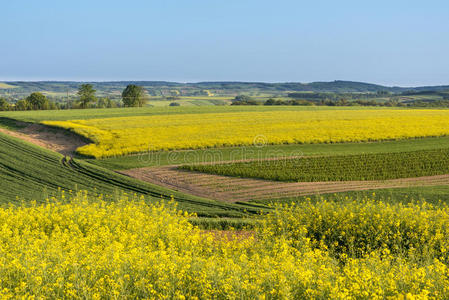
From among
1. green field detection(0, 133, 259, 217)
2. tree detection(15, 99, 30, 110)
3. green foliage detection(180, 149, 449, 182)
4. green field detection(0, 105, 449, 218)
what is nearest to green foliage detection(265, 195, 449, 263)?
green field detection(0, 105, 449, 218)

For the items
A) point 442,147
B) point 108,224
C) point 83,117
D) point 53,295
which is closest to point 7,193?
point 108,224

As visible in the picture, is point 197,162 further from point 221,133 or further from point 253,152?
point 221,133

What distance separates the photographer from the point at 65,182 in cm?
3133

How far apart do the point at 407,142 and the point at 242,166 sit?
77.1 ft

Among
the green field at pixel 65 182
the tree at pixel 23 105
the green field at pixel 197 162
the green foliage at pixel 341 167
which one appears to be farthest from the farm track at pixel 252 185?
the tree at pixel 23 105

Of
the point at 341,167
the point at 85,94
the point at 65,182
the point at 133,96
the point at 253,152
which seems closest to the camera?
the point at 65,182

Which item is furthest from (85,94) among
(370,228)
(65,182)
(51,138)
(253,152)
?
(370,228)

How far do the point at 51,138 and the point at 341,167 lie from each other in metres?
35.6

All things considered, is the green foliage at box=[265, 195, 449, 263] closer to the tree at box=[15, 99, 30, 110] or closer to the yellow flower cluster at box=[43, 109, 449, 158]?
the yellow flower cluster at box=[43, 109, 449, 158]

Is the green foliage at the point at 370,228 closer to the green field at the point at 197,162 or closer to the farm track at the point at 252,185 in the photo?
the green field at the point at 197,162

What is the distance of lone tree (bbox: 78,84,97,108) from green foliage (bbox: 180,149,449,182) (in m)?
84.6

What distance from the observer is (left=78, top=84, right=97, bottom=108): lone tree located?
11204cm

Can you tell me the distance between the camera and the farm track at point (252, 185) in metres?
29.6

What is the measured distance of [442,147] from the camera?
44.8m
